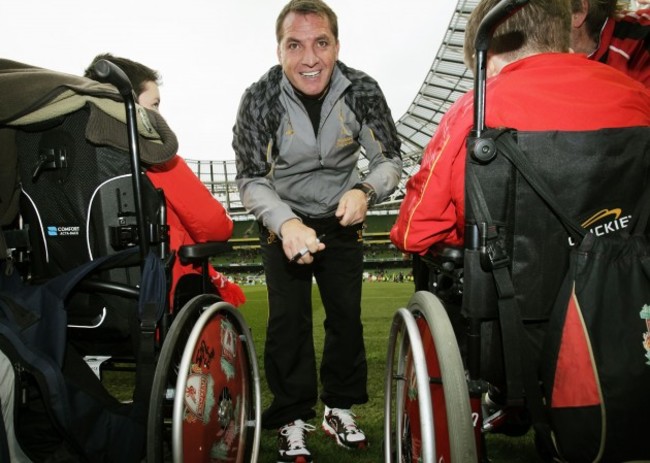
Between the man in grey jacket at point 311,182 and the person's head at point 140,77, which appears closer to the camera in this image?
the man in grey jacket at point 311,182

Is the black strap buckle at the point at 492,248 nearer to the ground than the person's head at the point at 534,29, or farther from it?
nearer to the ground

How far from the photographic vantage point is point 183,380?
1253 mm

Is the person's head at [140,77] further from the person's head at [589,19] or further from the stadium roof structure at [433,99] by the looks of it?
the stadium roof structure at [433,99]

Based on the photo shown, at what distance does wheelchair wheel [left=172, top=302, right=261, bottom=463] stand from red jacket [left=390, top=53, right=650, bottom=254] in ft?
2.29

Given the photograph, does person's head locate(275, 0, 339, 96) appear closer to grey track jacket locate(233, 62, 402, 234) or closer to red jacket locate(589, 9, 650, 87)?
grey track jacket locate(233, 62, 402, 234)

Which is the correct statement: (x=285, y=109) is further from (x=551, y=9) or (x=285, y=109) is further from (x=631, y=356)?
(x=631, y=356)

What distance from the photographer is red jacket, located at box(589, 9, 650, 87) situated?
2199 mm

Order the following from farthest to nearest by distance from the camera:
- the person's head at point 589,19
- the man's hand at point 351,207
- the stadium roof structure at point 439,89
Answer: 1. the stadium roof structure at point 439,89
2. the person's head at point 589,19
3. the man's hand at point 351,207

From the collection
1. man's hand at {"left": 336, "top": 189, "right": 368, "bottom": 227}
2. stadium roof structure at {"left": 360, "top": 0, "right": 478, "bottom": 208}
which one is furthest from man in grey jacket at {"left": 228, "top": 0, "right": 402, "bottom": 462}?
stadium roof structure at {"left": 360, "top": 0, "right": 478, "bottom": 208}

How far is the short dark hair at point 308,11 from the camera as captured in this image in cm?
202

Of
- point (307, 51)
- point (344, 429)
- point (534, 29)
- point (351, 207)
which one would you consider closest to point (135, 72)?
point (307, 51)

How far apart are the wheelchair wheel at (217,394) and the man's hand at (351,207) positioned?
520mm

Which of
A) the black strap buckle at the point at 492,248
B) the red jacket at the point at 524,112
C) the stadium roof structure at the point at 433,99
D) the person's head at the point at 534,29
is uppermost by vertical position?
the stadium roof structure at the point at 433,99

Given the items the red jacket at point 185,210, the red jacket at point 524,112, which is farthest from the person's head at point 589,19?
the red jacket at point 185,210
